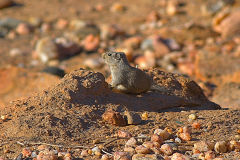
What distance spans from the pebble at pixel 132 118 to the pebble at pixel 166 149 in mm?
593

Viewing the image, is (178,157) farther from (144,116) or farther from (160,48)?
(160,48)

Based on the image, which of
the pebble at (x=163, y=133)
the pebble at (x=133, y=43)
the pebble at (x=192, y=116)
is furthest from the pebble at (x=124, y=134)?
the pebble at (x=133, y=43)

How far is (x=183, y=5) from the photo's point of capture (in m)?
15.2

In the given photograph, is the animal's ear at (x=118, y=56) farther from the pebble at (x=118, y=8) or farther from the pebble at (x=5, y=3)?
the pebble at (x=5, y=3)

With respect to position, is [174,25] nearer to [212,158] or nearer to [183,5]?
[183,5]

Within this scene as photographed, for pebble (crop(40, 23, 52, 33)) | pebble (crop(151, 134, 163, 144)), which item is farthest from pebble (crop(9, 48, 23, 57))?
pebble (crop(151, 134, 163, 144))

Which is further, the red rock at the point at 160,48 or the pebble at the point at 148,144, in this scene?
the red rock at the point at 160,48

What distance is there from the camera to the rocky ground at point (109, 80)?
12.9ft

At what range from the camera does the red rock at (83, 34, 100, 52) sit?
1257 centimetres

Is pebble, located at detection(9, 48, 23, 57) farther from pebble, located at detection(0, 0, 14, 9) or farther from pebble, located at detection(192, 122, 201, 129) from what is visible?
pebble, located at detection(192, 122, 201, 129)

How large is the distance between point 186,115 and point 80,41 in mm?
8624

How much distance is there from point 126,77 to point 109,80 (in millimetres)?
562

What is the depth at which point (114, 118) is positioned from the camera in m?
4.38

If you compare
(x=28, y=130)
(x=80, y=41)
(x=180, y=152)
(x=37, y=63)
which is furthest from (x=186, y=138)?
(x=80, y=41)
